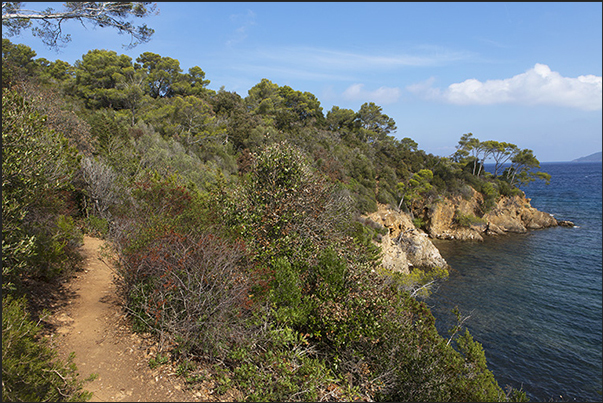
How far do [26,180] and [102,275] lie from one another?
5.55 m

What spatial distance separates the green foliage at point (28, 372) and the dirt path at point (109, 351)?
45 cm

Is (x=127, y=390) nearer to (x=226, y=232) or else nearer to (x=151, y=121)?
(x=226, y=232)

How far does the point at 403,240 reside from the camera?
32.1 metres

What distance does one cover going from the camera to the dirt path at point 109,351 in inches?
232

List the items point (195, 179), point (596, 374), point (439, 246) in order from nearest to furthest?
point (596, 374) → point (195, 179) → point (439, 246)

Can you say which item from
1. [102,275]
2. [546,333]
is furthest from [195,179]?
[546,333]

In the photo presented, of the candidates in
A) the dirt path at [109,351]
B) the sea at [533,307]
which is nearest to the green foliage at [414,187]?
the sea at [533,307]

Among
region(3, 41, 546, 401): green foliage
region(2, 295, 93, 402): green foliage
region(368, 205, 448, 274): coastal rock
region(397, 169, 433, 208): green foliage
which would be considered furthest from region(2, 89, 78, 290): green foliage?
region(397, 169, 433, 208): green foliage

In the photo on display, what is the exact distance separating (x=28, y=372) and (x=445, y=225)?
43.1 m

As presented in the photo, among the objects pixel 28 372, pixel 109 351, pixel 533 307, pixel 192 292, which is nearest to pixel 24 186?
pixel 28 372

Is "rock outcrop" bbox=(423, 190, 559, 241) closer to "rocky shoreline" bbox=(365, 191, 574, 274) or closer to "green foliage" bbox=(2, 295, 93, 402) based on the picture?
"rocky shoreline" bbox=(365, 191, 574, 274)

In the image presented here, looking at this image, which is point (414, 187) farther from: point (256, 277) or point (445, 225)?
point (256, 277)

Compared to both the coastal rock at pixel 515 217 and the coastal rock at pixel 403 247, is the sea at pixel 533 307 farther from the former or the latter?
the coastal rock at pixel 515 217

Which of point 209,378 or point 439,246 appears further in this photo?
point 439,246
